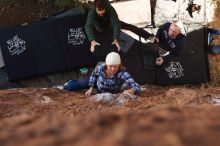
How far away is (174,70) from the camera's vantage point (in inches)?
313

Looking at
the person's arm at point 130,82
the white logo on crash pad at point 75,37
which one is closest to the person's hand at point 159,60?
the white logo on crash pad at point 75,37

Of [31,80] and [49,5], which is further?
[49,5]

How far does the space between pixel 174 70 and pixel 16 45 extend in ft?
8.21

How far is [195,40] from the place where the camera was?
7.98m

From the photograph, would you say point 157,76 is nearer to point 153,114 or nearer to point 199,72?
point 199,72

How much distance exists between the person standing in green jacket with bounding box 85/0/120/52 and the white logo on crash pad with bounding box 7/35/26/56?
3.82 feet

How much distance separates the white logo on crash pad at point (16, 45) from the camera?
7883 millimetres

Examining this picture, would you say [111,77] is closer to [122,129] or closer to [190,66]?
[190,66]

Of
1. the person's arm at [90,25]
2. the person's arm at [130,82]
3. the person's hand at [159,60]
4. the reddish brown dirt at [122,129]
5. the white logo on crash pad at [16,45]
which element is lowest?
the person's hand at [159,60]

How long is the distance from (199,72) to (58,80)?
88.1 inches

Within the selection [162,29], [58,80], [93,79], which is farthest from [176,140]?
[58,80]

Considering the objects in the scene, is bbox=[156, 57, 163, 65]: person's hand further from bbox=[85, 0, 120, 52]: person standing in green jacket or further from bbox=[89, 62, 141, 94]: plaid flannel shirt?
bbox=[89, 62, 141, 94]: plaid flannel shirt

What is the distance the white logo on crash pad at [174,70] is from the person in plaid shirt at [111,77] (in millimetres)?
2494

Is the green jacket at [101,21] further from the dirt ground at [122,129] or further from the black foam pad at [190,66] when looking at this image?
the dirt ground at [122,129]
